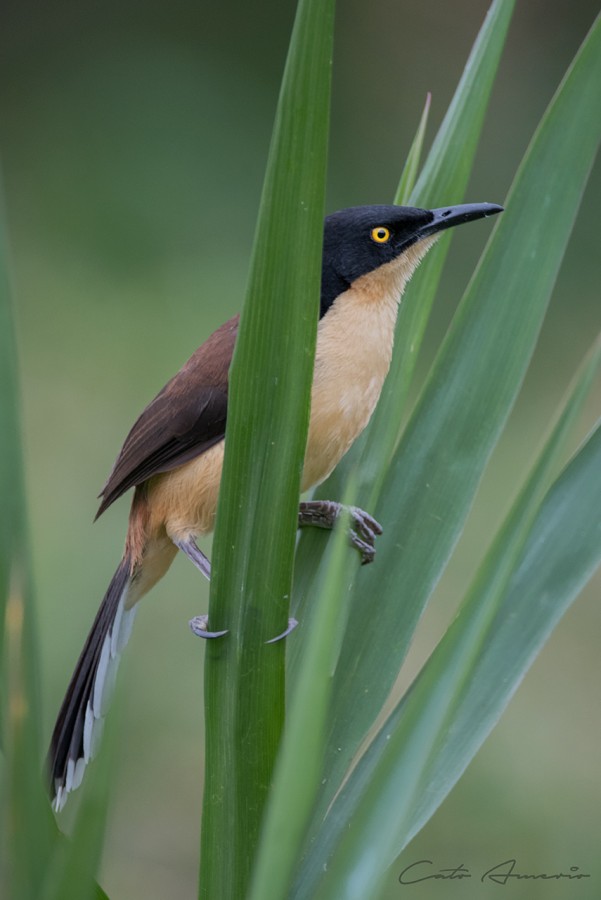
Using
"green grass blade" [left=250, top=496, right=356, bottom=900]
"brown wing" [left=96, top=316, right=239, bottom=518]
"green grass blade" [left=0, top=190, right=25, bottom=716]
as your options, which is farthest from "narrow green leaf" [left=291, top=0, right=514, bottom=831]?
"green grass blade" [left=0, top=190, right=25, bottom=716]

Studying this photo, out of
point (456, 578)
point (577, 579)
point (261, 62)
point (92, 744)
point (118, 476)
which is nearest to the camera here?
point (577, 579)

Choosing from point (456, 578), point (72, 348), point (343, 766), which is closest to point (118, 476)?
point (343, 766)

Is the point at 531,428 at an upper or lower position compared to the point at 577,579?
lower

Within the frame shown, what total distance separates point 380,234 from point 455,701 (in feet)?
4.06

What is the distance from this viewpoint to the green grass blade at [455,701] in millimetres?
1148

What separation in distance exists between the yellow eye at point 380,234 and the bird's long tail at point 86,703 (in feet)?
3.08

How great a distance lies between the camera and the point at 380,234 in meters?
2.27

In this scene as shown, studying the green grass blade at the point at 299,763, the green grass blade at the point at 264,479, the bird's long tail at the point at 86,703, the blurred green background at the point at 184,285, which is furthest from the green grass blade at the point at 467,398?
the blurred green background at the point at 184,285

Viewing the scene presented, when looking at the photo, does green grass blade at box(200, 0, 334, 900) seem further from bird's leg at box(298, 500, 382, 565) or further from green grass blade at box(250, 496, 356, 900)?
green grass blade at box(250, 496, 356, 900)

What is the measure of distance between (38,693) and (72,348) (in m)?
3.70

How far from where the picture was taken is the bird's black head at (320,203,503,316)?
7.18ft

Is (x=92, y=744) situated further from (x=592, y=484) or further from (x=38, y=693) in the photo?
(x=592, y=484)

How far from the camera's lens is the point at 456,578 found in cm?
424

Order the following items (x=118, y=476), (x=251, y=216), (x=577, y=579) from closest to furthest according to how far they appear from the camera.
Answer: (x=577, y=579) < (x=118, y=476) < (x=251, y=216)
